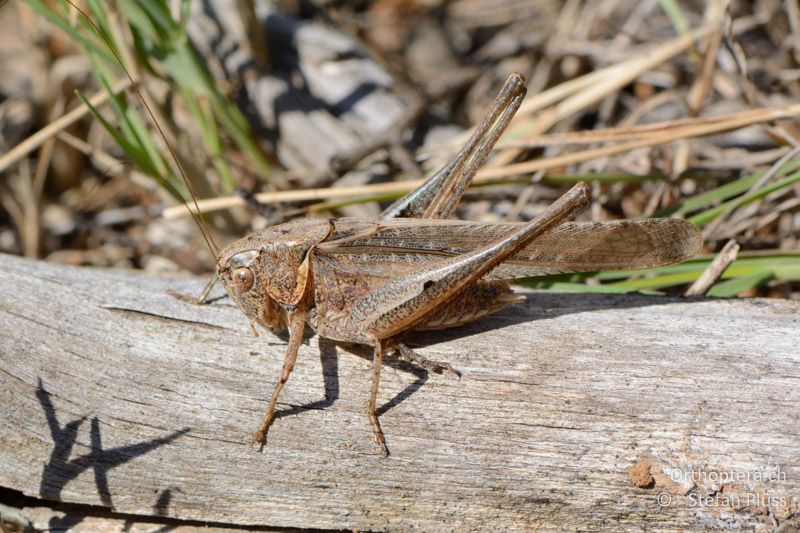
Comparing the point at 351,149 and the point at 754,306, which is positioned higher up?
the point at 351,149

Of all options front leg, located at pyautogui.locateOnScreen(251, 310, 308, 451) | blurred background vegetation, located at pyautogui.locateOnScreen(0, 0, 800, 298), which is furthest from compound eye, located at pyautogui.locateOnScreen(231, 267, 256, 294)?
blurred background vegetation, located at pyautogui.locateOnScreen(0, 0, 800, 298)

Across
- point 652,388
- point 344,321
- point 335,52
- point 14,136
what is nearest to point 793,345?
point 652,388

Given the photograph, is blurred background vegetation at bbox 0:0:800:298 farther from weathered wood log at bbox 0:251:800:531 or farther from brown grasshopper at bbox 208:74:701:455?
weathered wood log at bbox 0:251:800:531

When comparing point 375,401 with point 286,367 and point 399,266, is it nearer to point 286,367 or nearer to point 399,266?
point 286,367

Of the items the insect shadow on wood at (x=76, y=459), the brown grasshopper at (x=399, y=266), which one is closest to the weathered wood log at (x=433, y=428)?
the insect shadow on wood at (x=76, y=459)

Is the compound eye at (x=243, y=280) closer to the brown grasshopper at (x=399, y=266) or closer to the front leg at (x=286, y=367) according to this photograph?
the brown grasshopper at (x=399, y=266)

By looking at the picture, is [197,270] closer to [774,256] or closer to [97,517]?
[97,517]

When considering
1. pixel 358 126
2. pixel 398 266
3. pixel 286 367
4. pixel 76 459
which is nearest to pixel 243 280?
pixel 286 367
